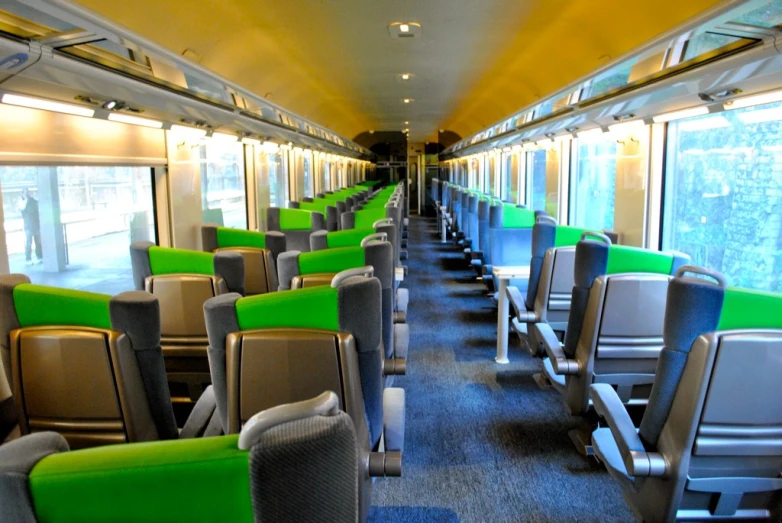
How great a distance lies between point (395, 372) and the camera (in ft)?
11.2

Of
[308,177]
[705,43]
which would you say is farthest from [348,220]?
[308,177]

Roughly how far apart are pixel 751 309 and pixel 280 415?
5.89 feet

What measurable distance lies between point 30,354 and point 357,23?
453cm

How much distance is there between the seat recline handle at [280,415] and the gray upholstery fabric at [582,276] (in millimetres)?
2796

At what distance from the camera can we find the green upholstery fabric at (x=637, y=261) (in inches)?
134

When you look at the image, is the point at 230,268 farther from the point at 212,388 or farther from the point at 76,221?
the point at 76,221

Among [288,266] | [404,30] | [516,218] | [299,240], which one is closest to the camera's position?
[288,266]

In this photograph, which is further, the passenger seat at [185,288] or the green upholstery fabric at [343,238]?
the green upholstery fabric at [343,238]

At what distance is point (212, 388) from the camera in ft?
8.91

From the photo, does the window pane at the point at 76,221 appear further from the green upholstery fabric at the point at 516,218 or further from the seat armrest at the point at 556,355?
the green upholstery fabric at the point at 516,218

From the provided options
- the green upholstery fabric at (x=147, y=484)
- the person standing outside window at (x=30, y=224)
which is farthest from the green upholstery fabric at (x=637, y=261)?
the person standing outside window at (x=30, y=224)

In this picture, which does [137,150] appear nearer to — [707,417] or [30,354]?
[30,354]

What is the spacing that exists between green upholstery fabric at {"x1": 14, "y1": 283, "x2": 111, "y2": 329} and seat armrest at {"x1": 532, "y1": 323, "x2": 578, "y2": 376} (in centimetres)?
264

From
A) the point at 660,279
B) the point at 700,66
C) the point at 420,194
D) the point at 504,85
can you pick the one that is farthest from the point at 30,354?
the point at 420,194
